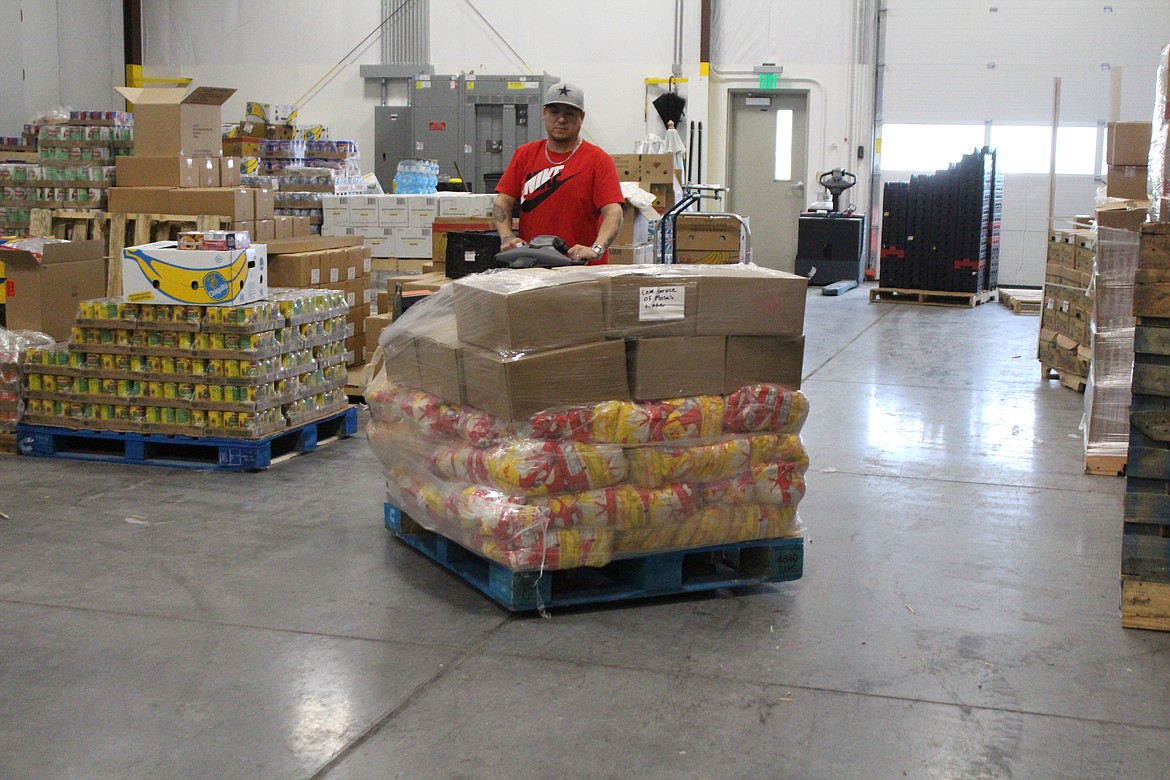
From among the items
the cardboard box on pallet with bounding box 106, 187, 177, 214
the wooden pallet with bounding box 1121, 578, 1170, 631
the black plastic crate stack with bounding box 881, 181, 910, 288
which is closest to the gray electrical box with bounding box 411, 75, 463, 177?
the black plastic crate stack with bounding box 881, 181, 910, 288

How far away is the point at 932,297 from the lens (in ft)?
46.3

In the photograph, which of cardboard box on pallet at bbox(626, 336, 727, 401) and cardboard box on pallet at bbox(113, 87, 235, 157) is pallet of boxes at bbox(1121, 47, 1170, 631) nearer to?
cardboard box on pallet at bbox(626, 336, 727, 401)

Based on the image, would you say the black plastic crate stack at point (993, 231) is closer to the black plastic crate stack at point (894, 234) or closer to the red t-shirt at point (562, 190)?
the black plastic crate stack at point (894, 234)

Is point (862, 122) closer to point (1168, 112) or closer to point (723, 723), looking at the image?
point (1168, 112)

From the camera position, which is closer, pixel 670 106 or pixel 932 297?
pixel 932 297

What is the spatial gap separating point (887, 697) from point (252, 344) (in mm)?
3631

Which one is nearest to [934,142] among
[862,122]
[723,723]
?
[862,122]

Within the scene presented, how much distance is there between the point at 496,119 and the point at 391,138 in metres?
1.69

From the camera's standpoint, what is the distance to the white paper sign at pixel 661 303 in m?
3.94

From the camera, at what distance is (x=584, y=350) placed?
3.83m

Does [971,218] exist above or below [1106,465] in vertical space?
above

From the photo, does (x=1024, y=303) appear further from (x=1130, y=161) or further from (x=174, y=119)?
(x=174, y=119)

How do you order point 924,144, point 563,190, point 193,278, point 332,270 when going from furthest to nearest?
point 924,144 → point 332,270 → point 193,278 → point 563,190

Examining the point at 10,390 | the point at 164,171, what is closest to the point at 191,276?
the point at 10,390
